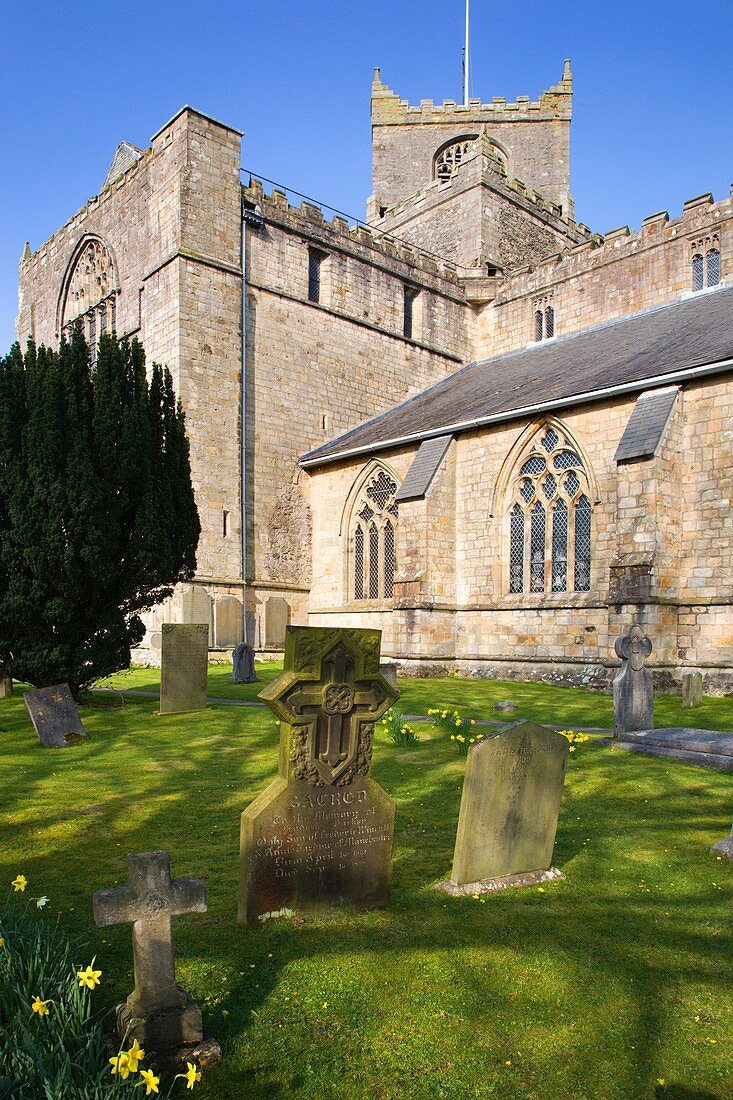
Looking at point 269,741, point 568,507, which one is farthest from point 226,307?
point 269,741

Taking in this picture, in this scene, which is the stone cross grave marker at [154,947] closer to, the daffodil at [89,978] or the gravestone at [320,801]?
the daffodil at [89,978]

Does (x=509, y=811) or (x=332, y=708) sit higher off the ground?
(x=332, y=708)

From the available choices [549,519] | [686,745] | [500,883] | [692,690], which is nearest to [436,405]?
[549,519]

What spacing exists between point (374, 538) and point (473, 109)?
2360 centimetres

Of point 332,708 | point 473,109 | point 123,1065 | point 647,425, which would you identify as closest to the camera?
point 123,1065

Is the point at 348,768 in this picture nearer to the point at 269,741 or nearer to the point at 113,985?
the point at 113,985

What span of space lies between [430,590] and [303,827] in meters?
13.9

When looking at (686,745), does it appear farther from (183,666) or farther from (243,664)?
(243,664)

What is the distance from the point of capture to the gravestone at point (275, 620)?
2084 centimetres

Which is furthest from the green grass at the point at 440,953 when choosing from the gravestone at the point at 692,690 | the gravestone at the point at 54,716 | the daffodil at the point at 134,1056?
the gravestone at the point at 692,690

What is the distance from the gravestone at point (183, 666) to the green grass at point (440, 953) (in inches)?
152

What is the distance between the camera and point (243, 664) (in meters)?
15.3

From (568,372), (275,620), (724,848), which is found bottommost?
(724,848)

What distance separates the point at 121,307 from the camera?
74.5 ft
